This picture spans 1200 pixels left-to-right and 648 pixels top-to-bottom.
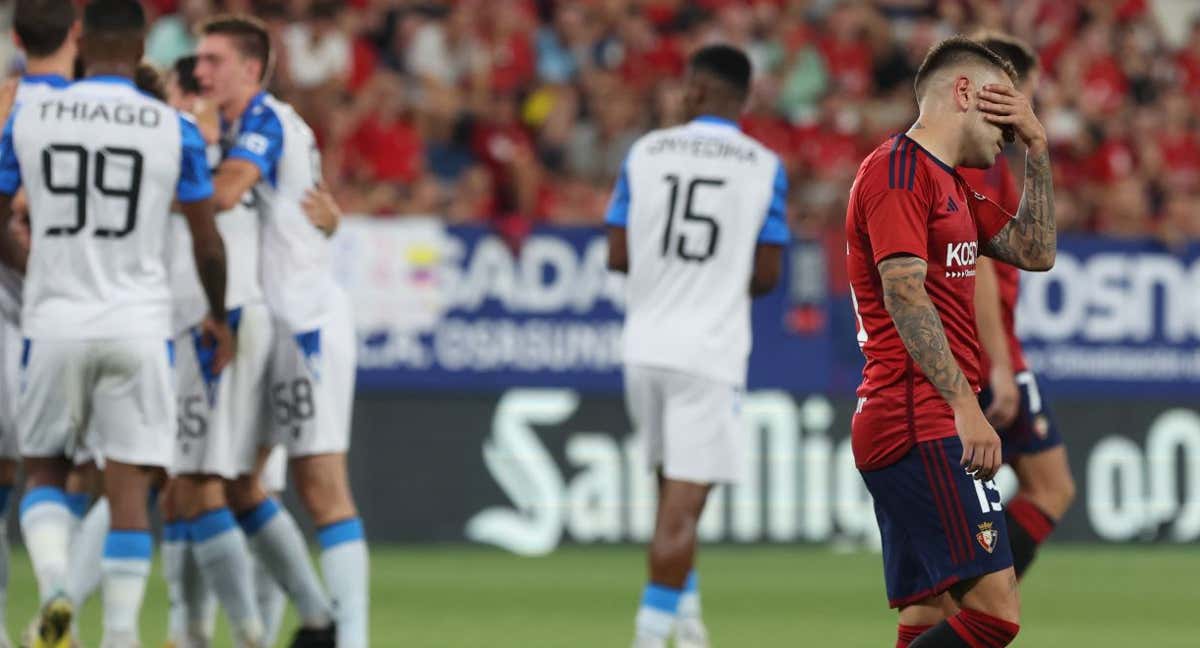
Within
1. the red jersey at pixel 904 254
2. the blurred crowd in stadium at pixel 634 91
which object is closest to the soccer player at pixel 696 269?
the red jersey at pixel 904 254

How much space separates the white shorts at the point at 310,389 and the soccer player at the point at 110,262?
0.56 meters

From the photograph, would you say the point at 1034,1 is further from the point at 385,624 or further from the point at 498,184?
the point at 385,624

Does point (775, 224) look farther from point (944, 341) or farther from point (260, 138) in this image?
point (944, 341)

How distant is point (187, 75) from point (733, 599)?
186 inches

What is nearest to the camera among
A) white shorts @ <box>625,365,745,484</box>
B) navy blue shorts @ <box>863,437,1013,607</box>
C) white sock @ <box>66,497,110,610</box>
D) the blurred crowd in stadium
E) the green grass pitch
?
navy blue shorts @ <box>863,437,1013,607</box>

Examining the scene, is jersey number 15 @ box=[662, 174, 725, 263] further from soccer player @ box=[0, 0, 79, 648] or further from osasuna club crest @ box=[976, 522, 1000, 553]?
osasuna club crest @ box=[976, 522, 1000, 553]

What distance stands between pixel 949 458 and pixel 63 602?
315 cm

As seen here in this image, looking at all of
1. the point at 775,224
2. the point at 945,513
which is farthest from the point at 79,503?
the point at 945,513

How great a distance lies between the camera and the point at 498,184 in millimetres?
16344

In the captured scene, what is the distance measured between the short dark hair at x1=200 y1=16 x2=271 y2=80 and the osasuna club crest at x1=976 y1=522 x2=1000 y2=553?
361cm

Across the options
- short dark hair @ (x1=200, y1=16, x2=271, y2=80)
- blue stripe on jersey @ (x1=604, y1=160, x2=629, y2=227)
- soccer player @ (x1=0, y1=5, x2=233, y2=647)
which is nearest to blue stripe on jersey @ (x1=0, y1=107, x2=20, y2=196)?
soccer player @ (x1=0, y1=5, x2=233, y2=647)

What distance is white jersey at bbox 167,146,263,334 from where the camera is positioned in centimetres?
805

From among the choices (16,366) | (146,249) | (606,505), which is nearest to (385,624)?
(16,366)

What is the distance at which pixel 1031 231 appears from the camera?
623 cm
